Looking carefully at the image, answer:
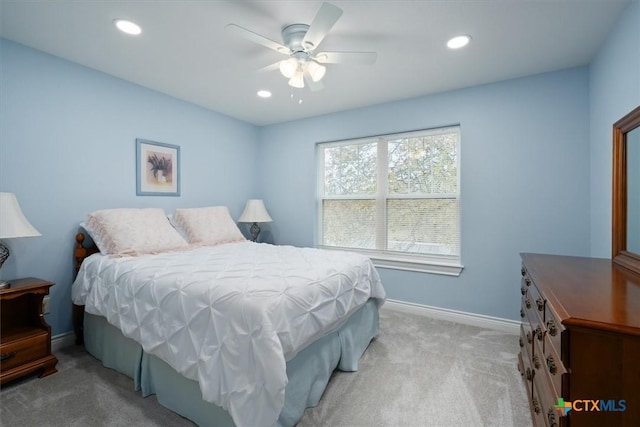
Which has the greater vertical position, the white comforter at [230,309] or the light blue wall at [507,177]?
the light blue wall at [507,177]

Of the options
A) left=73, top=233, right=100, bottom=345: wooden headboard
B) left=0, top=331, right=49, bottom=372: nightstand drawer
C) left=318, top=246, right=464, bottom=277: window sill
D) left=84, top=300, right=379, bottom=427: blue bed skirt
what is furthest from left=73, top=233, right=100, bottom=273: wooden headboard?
left=318, top=246, right=464, bottom=277: window sill

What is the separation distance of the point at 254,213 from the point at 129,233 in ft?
5.43

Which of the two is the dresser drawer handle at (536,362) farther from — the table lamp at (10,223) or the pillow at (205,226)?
the table lamp at (10,223)

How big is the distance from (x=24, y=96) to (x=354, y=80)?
2776 mm

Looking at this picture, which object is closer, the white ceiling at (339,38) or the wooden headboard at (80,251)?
the white ceiling at (339,38)

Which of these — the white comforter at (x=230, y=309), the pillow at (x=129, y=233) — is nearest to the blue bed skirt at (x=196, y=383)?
the white comforter at (x=230, y=309)

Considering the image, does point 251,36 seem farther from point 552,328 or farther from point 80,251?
point 80,251

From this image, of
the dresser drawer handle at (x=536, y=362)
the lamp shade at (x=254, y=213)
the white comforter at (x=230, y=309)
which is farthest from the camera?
the lamp shade at (x=254, y=213)

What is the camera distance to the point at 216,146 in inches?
154

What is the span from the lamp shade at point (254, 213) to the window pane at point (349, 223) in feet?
2.72

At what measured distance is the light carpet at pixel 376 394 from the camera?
167 cm

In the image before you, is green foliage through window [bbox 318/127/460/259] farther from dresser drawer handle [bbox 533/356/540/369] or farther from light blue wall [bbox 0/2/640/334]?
dresser drawer handle [bbox 533/356/540/369]

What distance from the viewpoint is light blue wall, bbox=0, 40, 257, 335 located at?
2273 millimetres

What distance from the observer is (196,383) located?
5.22 feet
